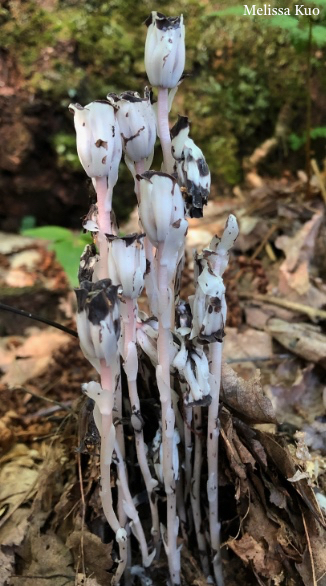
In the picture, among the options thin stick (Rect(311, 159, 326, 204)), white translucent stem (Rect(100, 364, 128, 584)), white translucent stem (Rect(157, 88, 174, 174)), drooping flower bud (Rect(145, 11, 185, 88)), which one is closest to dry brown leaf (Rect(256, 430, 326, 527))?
white translucent stem (Rect(100, 364, 128, 584))

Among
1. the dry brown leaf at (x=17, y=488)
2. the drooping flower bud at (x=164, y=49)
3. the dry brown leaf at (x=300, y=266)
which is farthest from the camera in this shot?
the dry brown leaf at (x=300, y=266)

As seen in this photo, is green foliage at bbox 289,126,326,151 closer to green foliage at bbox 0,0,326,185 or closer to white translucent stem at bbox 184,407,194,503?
green foliage at bbox 0,0,326,185

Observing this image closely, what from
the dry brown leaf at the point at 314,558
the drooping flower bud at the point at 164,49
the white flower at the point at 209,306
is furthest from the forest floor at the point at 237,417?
the drooping flower bud at the point at 164,49

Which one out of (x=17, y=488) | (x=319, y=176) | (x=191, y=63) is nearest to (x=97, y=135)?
(x=17, y=488)

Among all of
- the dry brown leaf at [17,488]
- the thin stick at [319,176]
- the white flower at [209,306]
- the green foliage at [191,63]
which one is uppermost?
the green foliage at [191,63]

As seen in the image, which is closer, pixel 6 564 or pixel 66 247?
pixel 6 564

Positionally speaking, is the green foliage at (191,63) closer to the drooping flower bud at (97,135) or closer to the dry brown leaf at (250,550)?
the drooping flower bud at (97,135)

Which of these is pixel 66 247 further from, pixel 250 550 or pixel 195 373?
pixel 250 550

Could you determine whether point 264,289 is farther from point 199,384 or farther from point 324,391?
point 199,384
